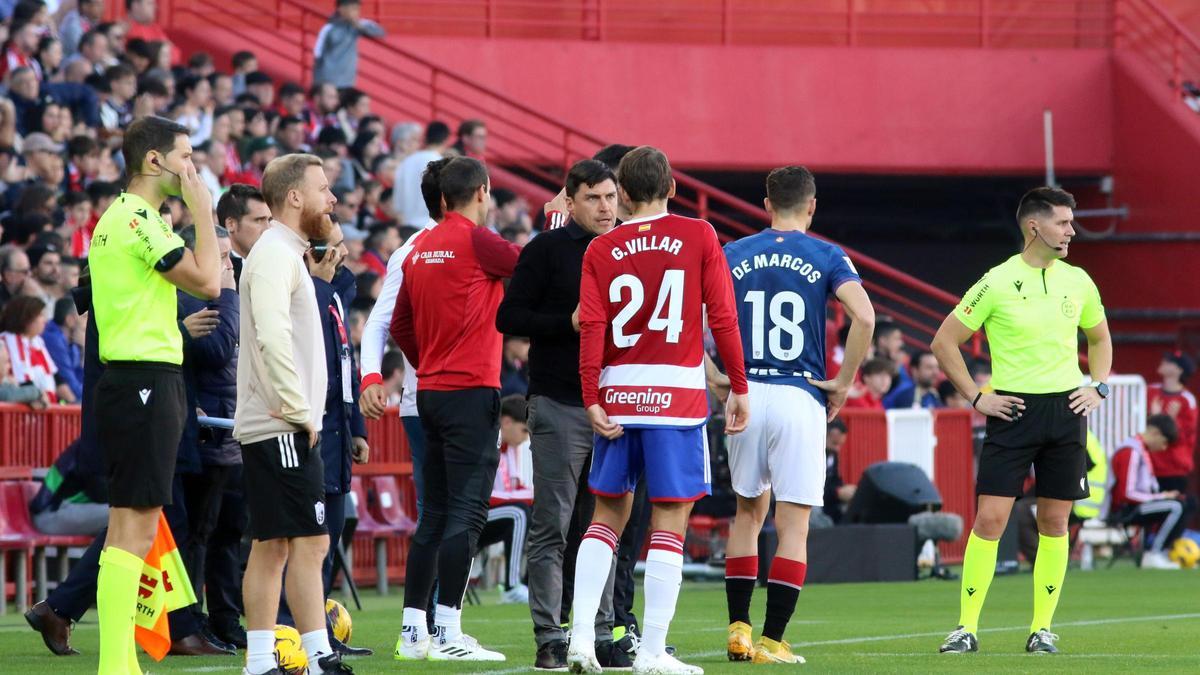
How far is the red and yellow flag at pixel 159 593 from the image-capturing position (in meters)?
8.38

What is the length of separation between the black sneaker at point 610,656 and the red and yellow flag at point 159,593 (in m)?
1.89

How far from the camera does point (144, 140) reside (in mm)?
7273

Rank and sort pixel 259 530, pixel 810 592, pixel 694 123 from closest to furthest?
pixel 259 530 < pixel 810 592 < pixel 694 123

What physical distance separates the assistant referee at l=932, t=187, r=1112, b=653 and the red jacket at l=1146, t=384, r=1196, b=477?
11.0 meters

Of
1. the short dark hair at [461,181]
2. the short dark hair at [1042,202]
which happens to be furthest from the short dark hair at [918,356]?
the short dark hair at [461,181]

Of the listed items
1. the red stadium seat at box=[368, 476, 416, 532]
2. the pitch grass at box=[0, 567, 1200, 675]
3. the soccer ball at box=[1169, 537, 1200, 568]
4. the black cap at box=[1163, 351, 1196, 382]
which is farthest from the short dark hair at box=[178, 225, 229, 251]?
the black cap at box=[1163, 351, 1196, 382]

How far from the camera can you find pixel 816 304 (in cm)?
859

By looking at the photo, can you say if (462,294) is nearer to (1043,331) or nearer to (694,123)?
(1043,331)

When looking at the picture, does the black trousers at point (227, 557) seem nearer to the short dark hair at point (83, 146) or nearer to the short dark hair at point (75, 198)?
the short dark hair at point (75, 198)

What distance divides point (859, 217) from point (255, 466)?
20.6 meters

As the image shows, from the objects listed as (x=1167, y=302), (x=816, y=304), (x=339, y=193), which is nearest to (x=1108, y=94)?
(x=1167, y=302)

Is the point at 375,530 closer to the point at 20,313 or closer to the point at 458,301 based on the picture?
the point at 20,313

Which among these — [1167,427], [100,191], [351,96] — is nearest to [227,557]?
[100,191]

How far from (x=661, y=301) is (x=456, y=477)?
4.60ft
